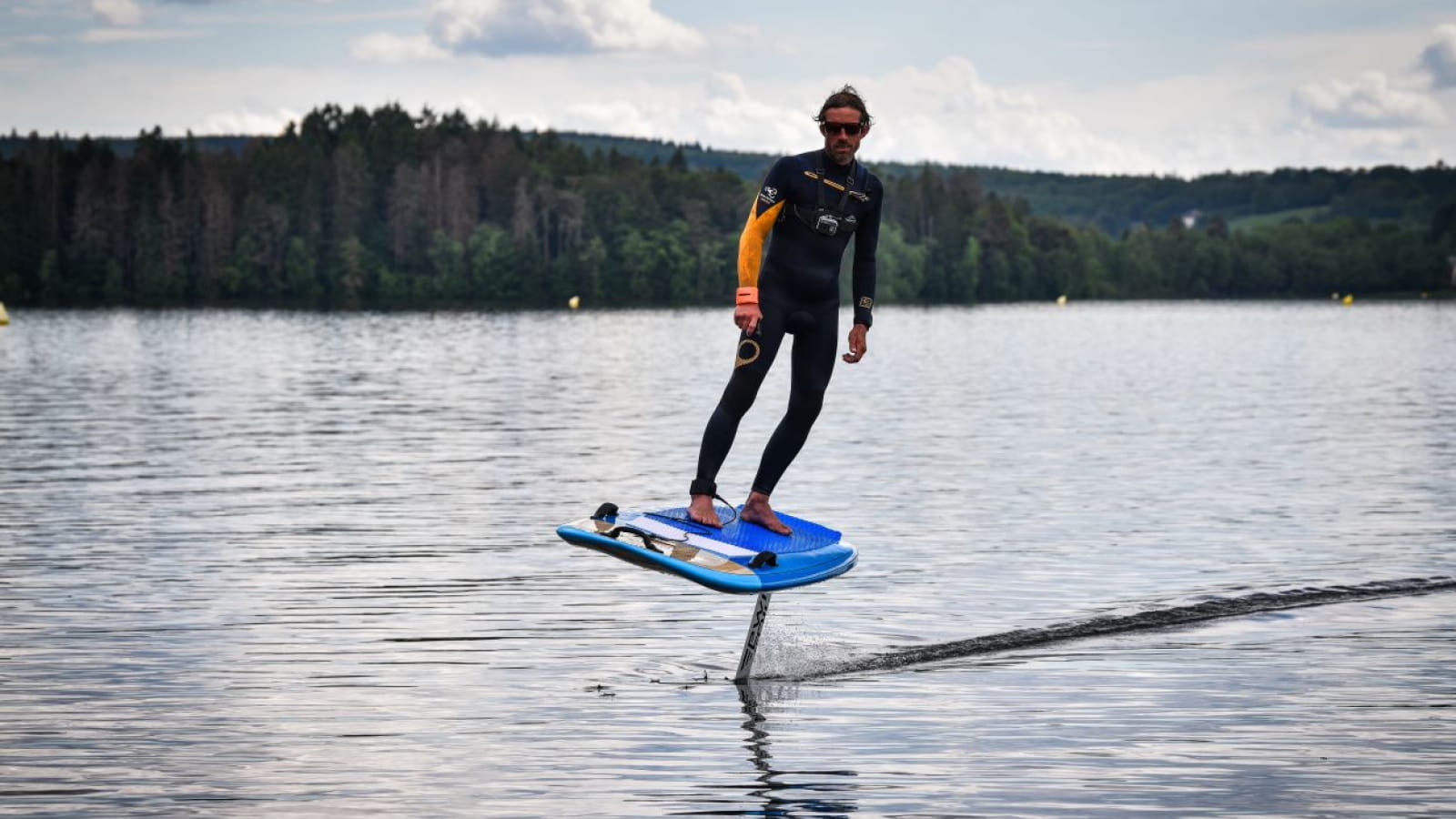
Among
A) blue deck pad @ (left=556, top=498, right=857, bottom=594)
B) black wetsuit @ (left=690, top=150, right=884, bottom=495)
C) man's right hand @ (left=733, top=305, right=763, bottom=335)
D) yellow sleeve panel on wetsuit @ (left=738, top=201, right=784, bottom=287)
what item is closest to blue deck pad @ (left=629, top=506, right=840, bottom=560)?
blue deck pad @ (left=556, top=498, right=857, bottom=594)

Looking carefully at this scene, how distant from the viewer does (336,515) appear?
23.5 m

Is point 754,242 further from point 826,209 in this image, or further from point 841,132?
point 841,132

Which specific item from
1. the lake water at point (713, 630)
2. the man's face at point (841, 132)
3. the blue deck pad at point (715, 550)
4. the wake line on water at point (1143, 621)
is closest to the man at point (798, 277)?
the man's face at point (841, 132)

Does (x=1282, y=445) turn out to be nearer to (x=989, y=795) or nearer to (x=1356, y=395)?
(x=1356, y=395)

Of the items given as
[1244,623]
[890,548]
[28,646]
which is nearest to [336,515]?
[890,548]

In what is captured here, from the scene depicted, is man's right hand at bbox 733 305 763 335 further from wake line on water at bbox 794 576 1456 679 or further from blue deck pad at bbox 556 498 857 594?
wake line on water at bbox 794 576 1456 679

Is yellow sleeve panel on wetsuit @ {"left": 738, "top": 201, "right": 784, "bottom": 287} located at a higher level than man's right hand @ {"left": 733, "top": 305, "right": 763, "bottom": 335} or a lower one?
higher

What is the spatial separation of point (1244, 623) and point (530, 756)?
7245 mm

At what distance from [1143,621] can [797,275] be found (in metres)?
4.84

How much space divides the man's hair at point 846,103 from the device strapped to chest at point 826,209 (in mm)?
321

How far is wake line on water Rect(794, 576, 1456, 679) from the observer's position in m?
14.0

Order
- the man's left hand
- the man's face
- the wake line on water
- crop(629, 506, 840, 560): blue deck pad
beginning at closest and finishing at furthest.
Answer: the man's face
crop(629, 506, 840, 560): blue deck pad
the man's left hand
the wake line on water

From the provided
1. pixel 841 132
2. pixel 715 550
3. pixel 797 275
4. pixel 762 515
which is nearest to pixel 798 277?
pixel 797 275

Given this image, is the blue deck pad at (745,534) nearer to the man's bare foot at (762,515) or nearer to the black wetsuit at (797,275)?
the man's bare foot at (762,515)
